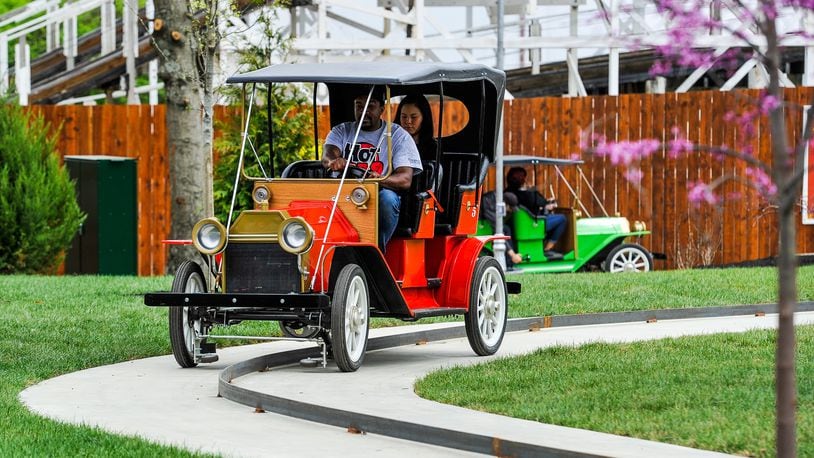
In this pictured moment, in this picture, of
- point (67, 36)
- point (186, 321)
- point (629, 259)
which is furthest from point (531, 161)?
point (67, 36)

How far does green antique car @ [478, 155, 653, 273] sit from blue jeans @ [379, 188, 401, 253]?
392 inches

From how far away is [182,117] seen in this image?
1945cm

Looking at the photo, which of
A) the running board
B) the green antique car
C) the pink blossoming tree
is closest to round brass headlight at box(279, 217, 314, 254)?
the running board

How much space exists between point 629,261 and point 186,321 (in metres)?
12.2

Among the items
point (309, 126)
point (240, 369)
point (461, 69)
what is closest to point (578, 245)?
point (309, 126)

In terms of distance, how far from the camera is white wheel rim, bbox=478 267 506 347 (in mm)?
12820

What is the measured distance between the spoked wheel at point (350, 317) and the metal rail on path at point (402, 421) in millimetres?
777

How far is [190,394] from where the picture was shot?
10391 mm

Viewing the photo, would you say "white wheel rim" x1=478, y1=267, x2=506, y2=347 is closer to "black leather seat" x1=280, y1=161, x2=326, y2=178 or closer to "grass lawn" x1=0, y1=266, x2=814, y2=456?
"black leather seat" x1=280, y1=161, x2=326, y2=178

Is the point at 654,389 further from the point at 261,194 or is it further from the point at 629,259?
the point at 629,259

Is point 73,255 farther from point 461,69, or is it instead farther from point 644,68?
point 644,68

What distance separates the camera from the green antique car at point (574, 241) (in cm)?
2216

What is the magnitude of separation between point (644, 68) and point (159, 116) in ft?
49.7

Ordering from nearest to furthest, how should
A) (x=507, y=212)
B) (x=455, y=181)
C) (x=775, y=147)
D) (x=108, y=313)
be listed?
(x=775, y=147) < (x=455, y=181) < (x=108, y=313) < (x=507, y=212)
